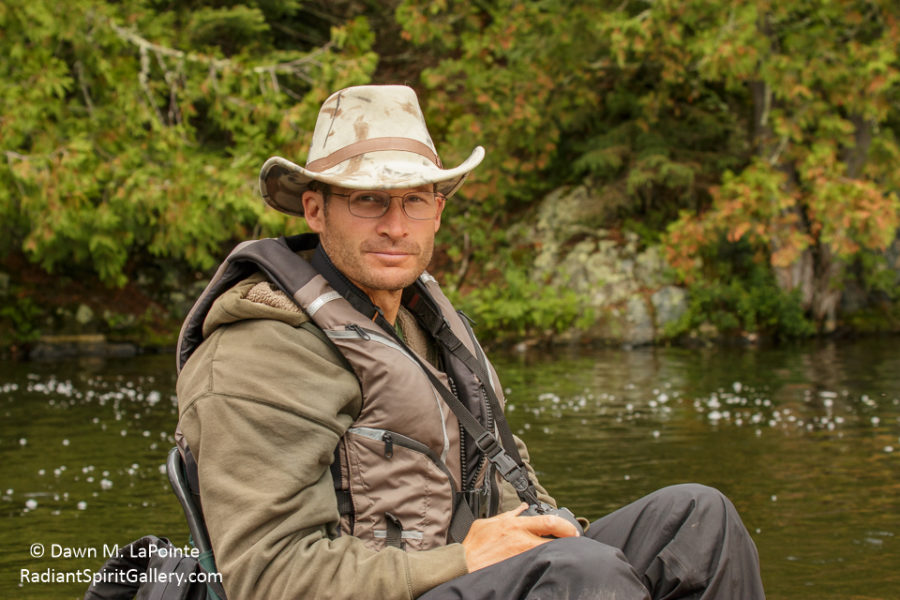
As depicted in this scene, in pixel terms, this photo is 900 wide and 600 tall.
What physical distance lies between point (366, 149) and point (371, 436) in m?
0.83

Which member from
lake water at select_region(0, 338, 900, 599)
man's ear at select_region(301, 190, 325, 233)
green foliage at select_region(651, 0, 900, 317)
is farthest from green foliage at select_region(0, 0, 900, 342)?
man's ear at select_region(301, 190, 325, 233)

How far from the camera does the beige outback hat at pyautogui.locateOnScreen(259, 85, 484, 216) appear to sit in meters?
2.74

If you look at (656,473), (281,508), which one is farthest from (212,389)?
(656,473)

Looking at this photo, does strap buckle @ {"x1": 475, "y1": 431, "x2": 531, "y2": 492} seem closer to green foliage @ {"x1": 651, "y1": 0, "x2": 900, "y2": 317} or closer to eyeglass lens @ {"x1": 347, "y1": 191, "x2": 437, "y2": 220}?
eyeglass lens @ {"x1": 347, "y1": 191, "x2": 437, "y2": 220}

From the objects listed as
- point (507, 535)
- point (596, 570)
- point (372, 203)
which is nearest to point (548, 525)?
point (507, 535)

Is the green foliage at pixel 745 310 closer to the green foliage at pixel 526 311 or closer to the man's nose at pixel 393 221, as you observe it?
the green foliage at pixel 526 311

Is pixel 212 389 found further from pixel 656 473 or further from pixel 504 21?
pixel 504 21

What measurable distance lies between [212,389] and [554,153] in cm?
1782

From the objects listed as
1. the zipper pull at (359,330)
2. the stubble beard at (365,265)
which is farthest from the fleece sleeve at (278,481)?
the stubble beard at (365,265)

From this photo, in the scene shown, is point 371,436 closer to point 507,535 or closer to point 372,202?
point 507,535

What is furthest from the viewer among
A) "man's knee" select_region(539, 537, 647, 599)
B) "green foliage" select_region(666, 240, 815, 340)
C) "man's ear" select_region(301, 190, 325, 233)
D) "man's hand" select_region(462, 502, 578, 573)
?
"green foliage" select_region(666, 240, 815, 340)

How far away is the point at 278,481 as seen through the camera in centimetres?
230

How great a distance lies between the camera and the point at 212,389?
2369 mm

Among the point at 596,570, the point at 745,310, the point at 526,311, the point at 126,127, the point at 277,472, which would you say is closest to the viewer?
the point at 596,570
